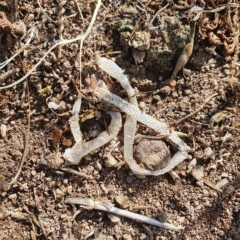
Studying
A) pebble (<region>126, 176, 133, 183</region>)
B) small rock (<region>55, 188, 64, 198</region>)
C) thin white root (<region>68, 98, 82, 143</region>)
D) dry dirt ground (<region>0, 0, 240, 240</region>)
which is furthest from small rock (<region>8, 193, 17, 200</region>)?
pebble (<region>126, 176, 133, 183</region>)

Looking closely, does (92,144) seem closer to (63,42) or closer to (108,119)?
(108,119)

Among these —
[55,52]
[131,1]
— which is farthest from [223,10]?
[55,52]

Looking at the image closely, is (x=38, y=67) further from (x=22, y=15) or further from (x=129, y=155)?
(x=129, y=155)

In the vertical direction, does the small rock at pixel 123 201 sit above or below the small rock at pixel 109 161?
below

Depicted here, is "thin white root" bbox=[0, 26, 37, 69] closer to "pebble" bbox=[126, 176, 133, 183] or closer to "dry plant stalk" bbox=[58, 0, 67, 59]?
"dry plant stalk" bbox=[58, 0, 67, 59]

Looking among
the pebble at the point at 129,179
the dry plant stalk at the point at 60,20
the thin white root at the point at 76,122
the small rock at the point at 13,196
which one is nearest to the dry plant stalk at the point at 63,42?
the dry plant stalk at the point at 60,20

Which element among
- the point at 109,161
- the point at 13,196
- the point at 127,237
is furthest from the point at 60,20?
the point at 127,237

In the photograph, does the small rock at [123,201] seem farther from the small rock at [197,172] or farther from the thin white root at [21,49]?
the thin white root at [21,49]

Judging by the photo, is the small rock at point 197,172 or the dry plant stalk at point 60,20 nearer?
the dry plant stalk at point 60,20
